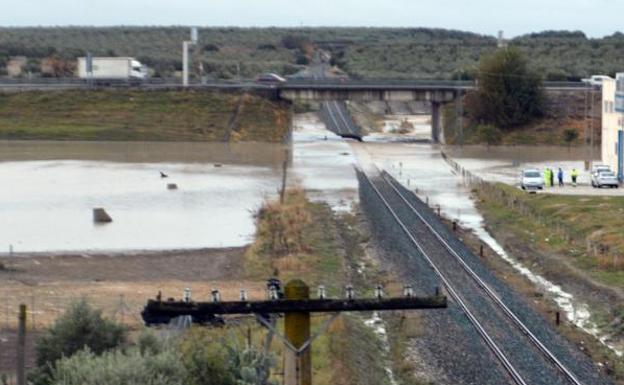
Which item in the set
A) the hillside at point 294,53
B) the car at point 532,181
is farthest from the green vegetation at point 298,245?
the hillside at point 294,53

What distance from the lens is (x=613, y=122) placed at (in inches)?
2235

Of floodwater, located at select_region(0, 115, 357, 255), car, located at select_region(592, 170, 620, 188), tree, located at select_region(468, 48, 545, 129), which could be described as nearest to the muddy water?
floodwater, located at select_region(0, 115, 357, 255)

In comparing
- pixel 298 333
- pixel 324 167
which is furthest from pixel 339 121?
pixel 298 333

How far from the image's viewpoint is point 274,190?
173ft

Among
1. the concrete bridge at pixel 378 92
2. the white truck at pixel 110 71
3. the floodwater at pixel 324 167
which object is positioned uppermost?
the white truck at pixel 110 71

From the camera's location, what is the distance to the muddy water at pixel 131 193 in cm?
3881

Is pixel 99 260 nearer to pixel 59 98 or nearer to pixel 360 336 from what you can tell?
pixel 360 336

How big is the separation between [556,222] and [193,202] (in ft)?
45.7

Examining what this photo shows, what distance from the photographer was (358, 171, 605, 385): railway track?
20.6 meters

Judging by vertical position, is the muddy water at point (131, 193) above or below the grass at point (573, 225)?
below

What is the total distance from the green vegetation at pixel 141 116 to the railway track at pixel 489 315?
39376 millimetres

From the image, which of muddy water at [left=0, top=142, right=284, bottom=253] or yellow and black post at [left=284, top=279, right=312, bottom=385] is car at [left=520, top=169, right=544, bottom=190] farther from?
yellow and black post at [left=284, top=279, right=312, bottom=385]

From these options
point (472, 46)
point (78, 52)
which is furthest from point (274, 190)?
point (472, 46)

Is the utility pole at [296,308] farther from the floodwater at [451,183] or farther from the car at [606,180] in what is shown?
the car at [606,180]
